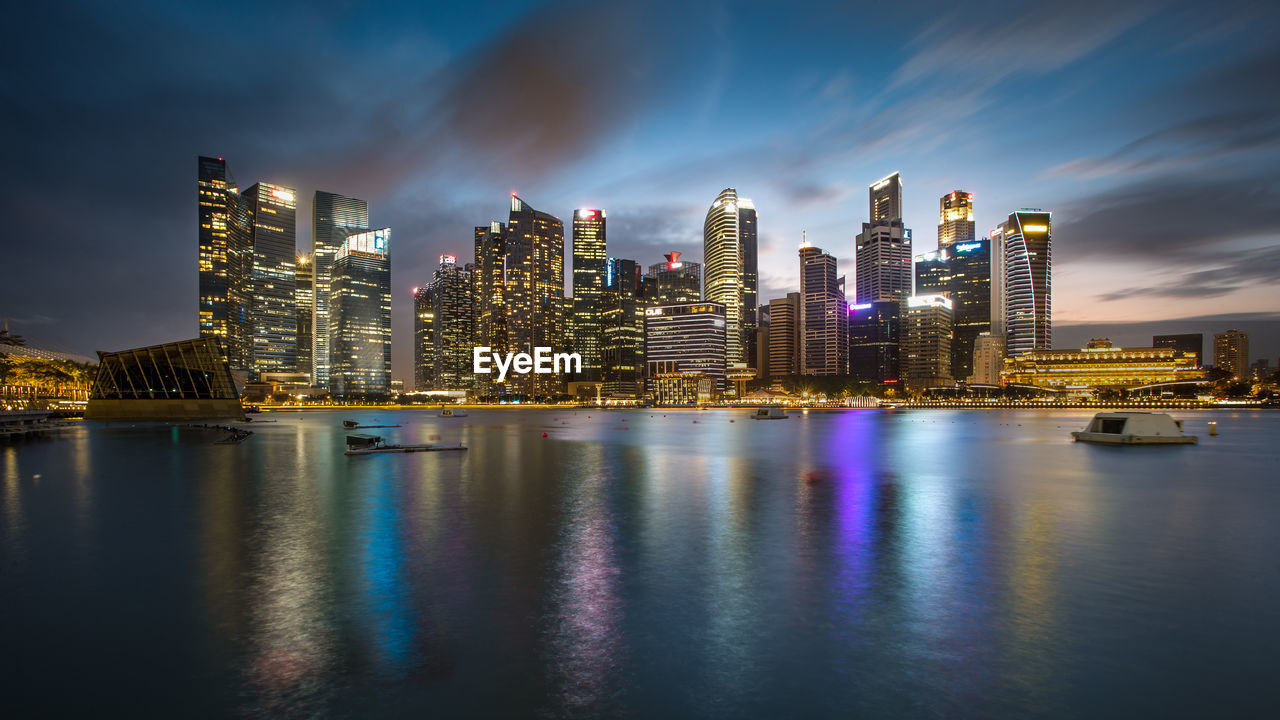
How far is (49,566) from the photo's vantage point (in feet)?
55.5

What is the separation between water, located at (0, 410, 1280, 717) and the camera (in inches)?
365

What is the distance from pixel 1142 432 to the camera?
190ft

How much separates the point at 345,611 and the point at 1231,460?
61.4 m

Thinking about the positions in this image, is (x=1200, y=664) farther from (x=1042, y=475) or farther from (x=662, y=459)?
(x=662, y=459)

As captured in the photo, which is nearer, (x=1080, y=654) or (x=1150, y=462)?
(x=1080, y=654)

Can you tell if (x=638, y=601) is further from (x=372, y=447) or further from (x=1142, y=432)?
(x=1142, y=432)

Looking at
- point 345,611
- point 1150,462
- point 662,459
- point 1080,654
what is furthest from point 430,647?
point 1150,462

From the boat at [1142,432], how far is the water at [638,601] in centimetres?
3117

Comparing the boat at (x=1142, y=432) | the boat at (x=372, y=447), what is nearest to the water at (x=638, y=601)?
the boat at (x=372, y=447)

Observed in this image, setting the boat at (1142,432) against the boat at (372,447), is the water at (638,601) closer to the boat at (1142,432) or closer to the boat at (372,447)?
the boat at (372,447)

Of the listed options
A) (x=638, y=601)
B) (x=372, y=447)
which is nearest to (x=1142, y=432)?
(x=638, y=601)

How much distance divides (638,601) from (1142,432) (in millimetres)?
66198

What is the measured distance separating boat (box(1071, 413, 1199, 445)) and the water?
31.2 metres

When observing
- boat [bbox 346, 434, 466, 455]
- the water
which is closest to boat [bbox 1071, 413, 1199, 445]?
the water
